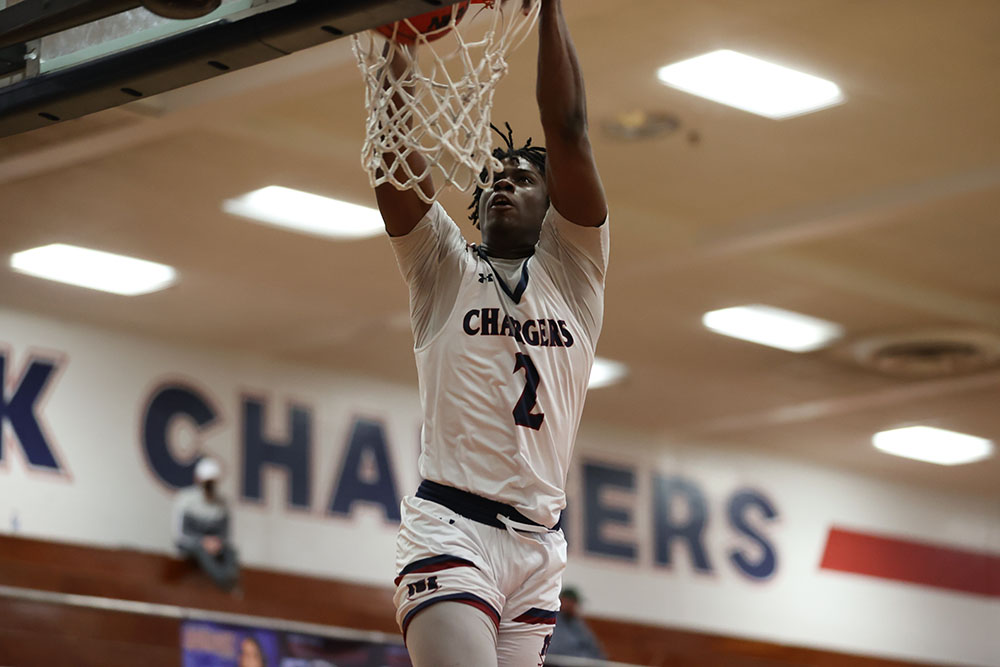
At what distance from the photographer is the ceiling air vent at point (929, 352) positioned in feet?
50.6

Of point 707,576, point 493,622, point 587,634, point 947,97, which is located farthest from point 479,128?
point 707,576

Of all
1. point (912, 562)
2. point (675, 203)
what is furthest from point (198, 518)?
point (912, 562)

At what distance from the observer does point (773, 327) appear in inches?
614

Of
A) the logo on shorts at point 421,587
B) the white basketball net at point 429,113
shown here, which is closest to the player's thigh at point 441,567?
the logo on shorts at point 421,587

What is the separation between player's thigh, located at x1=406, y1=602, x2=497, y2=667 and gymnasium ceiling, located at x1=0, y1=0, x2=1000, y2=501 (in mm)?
5513

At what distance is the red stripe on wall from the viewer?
848 inches

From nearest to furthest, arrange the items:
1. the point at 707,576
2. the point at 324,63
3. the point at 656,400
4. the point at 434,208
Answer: the point at 434,208 → the point at 324,63 → the point at 656,400 → the point at 707,576

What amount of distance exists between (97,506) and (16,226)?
381cm

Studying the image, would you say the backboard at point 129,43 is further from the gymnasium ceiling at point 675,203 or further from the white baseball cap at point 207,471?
the white baseball cap at point 207,471

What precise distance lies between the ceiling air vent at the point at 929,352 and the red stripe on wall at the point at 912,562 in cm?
534

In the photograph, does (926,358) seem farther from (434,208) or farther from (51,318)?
(434,208)

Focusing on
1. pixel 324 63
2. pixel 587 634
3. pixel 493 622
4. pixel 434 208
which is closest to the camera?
pixel 493 622

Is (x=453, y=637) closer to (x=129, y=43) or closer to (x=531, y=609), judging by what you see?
(x=531, y=609)

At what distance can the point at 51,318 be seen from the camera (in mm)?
15922
